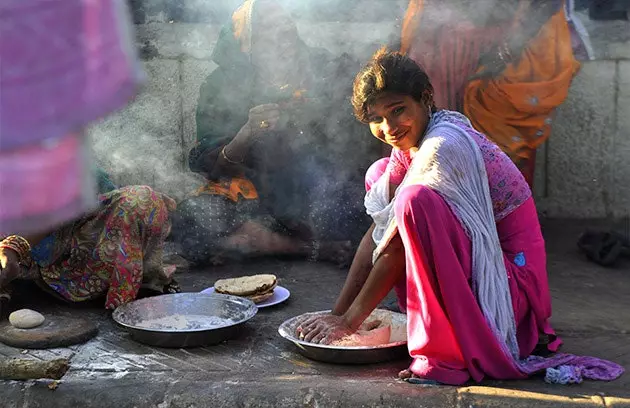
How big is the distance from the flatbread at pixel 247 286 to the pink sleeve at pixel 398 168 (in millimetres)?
1040

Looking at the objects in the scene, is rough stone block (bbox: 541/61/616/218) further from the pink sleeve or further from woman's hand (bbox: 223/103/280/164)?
the pink sleeve

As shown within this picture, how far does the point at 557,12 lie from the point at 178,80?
8.60ft

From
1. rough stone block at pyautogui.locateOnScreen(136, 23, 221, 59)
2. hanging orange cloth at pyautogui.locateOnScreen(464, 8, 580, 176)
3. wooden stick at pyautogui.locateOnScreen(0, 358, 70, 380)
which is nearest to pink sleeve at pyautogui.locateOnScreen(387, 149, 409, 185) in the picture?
wooden stick at pyautogui.locateOnScreen(0, 358, 70, 380)

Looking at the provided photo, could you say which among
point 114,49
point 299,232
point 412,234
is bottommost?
point 299,232

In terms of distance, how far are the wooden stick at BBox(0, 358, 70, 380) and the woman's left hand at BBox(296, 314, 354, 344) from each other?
2.98ft

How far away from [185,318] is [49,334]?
587 millimetres

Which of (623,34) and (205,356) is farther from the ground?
(623,34)

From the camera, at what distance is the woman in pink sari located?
3.00m

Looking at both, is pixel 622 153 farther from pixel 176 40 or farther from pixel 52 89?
pixel 52 89

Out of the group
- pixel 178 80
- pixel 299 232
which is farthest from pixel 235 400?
pixel 178 80

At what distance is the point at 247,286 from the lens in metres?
4.26

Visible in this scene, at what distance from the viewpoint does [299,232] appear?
5289 millimetres

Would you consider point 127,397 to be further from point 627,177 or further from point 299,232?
point 627,177

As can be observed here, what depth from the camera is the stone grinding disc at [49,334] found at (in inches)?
142
